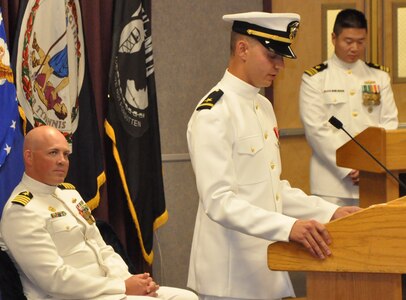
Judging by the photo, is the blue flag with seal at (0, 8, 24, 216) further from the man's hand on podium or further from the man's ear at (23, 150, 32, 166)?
the man's hand on podium

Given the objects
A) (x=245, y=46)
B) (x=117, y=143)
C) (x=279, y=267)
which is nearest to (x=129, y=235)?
(x=117, y=143)

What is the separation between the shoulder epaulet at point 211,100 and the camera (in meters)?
2.82

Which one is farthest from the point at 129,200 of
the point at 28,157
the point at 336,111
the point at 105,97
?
the point at 28,157

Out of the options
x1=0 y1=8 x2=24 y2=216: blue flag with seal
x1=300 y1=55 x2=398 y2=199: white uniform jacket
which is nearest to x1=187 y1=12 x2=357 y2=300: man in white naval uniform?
x1=0 y1=8 x2=24 y2=216: blue flag with seal

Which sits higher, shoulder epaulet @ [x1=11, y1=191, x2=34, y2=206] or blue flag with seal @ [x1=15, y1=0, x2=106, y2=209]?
blue flag with seal @ [x1=15, y1=0, x2=106, y2=209]

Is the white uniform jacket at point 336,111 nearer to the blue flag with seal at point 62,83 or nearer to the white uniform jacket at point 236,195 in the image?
the blue flag with seal at point 62,83

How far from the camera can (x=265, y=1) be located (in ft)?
18.7

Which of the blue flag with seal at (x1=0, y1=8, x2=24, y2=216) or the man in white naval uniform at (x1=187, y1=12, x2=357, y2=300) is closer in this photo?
the man in white naval uniform at (x1=187, y1=12, x2=357, y2=300)

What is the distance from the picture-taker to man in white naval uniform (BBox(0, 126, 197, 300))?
10.3 feet

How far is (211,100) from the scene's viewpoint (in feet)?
9.38

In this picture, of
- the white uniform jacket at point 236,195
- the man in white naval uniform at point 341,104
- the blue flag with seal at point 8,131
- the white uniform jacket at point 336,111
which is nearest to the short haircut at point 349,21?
the man in white naval uniform at point 341,104

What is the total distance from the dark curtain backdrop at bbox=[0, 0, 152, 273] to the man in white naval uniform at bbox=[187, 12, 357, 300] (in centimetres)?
168

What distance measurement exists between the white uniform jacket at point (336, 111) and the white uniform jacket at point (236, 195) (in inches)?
71.8

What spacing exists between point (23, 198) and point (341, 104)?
2264mm
